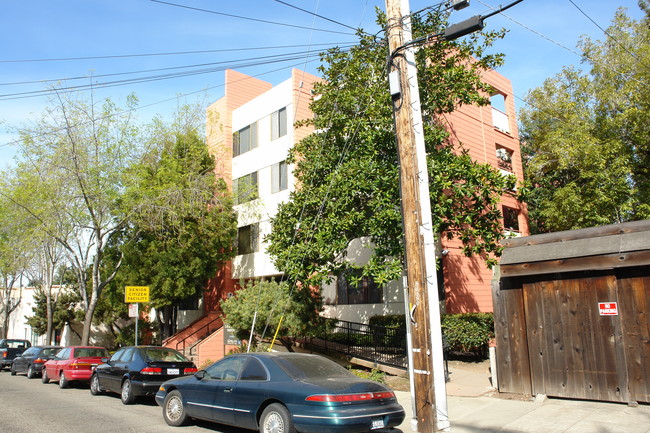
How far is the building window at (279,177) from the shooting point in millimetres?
23516

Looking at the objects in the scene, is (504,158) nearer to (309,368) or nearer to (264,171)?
(264,171)

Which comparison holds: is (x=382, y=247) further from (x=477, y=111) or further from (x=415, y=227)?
(x=477, y=111)

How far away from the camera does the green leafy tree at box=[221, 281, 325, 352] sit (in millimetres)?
15320

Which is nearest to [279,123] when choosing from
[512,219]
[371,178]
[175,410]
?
[371,178]

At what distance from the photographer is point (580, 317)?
9.70m

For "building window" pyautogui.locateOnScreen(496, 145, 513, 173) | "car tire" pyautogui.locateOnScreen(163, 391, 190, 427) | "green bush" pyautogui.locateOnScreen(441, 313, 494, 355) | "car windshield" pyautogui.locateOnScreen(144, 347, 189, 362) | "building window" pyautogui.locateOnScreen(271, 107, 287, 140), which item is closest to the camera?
"car tire" pyautogui.locateOnScreen(163, 391, 190, 427)

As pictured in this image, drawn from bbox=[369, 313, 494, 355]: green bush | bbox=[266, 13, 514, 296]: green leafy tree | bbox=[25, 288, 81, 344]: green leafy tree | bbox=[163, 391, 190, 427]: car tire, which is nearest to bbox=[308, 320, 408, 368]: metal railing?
bbox=[369, 313, 494, 355]: green bush

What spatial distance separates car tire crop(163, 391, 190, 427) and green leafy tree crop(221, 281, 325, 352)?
18.6ft

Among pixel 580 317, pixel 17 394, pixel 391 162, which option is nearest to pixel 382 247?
pixel 391 162

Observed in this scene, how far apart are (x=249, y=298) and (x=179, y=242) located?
719 cm

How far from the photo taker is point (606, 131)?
20641 mm

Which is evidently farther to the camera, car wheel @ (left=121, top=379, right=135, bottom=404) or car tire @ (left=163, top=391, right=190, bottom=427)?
car wheel @ (left=121, top=379, right=135, bottom=404)

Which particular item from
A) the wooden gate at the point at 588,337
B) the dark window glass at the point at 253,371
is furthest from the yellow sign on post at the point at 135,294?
the wooden gate at the point at 588,337

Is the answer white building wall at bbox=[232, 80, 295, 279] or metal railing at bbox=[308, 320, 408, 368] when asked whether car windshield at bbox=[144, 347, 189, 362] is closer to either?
metal railing at bbox=[308, 320, 408, 368]
